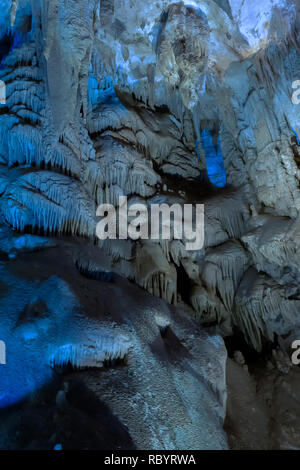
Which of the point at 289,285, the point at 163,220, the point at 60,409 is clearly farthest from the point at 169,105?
the point at 60,409

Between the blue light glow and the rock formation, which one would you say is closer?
the rock formation

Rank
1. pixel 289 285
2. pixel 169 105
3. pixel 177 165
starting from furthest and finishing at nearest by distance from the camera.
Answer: pixel 169 105 → pixel 177 165 → pixel 289 285

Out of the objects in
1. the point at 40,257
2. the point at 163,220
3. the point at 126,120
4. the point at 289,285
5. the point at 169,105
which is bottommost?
the point at 289,285

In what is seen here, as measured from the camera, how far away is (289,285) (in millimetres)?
5906

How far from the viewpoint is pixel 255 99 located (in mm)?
6852

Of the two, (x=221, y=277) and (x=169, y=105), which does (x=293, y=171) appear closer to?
(x=221, y=277)

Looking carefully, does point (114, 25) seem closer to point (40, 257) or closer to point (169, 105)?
point (169, 105)

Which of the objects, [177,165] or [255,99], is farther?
[177,165]

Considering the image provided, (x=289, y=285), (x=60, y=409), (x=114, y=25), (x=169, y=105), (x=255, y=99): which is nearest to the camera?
(x=60, y=409)

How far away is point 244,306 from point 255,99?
13.3ft

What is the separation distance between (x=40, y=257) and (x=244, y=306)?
3863 millimetres

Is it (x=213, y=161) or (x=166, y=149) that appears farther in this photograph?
(x=213, y=161)

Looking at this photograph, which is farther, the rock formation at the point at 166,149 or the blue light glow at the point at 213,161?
the blue light glow at the point at 213,161

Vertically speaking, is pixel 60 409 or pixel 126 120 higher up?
pixel 126 120
